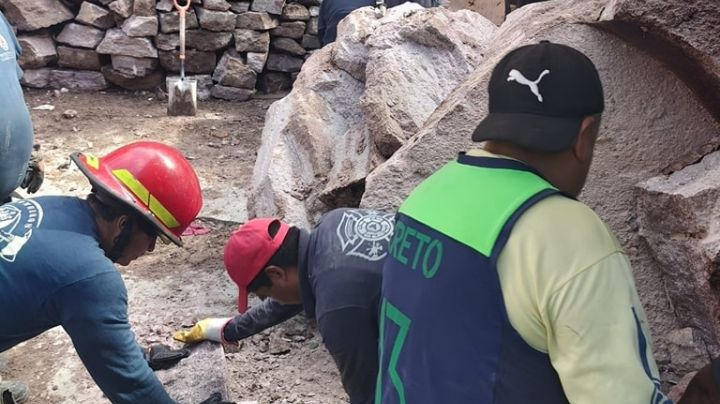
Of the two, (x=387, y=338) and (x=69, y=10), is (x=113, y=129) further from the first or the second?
(x=387, y=338)

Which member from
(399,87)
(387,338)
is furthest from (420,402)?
(399,87)

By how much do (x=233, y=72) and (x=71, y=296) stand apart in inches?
231

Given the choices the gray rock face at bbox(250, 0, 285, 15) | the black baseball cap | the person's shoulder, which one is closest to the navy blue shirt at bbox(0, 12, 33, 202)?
the black baseball cap

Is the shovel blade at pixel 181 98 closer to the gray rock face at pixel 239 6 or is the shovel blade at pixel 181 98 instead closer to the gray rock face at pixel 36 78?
the gray rock face at pixel 239 6

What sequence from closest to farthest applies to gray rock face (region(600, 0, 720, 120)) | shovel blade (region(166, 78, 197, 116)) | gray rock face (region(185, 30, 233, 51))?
gray rock face (region(600, 0, 720, 120)) → shovel blade (region(166, 78, 197, 116)) → gray rock face (region(185, 30, 233, 51))

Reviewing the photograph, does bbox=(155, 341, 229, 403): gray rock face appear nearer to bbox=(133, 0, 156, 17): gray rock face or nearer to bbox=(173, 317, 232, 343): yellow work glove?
bbox=(173, 317, 232, 343): yellow work glove

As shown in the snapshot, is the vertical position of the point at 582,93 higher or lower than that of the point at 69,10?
higher

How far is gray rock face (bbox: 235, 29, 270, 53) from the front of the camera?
7664 millimetres

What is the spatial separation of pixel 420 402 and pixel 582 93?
0.69 metres

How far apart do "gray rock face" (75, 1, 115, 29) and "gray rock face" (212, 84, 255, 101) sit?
130cm

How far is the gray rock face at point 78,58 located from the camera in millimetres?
7477

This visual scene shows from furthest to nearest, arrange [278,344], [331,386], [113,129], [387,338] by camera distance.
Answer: [113,129] → [278,344] → [331,386] → [387,338]

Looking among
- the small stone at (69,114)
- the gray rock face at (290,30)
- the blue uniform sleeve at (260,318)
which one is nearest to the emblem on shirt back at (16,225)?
the blue uniform sleeve at (260,318)

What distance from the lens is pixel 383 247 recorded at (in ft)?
7.00
